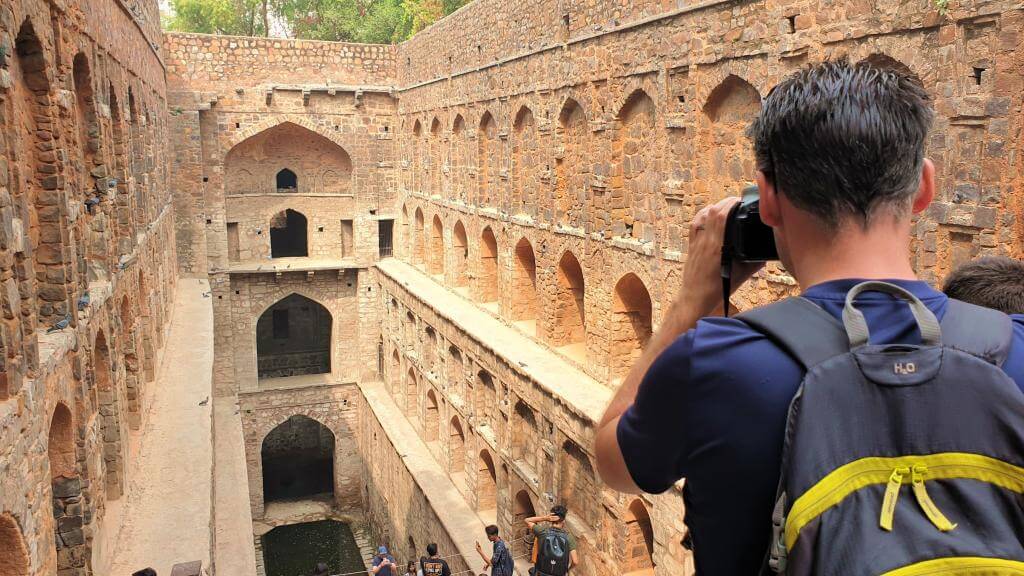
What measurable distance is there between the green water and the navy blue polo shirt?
15467 mm

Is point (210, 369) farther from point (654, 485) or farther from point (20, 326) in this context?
point (654, 485)

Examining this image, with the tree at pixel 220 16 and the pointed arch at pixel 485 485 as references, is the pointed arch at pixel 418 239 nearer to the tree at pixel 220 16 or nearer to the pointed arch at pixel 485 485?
the pointed arch at pixel 485 485

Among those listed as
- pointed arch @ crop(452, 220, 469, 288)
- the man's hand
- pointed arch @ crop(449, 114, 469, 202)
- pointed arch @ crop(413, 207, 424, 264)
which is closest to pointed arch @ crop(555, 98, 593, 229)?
pointed arch @ crop(449, 114, 469, 202)

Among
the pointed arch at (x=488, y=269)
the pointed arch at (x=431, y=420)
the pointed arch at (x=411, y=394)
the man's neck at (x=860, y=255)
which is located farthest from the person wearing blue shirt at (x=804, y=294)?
the pointed arch at (x=411, y=394)

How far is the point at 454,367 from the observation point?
1391cm

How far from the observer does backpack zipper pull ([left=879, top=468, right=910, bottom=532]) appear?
103 cm

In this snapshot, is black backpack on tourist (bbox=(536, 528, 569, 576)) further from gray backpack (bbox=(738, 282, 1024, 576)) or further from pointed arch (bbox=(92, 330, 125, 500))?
gray backpack (bbox=(738, 282, 1024, 576))

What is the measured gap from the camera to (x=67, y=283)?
17.3 ft

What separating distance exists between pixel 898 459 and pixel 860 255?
0.30 metres

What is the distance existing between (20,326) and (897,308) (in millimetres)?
4056

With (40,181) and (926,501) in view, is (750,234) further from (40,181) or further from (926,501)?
(40,181)

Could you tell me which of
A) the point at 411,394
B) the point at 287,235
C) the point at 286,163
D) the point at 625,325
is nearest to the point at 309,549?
the point at 411,394

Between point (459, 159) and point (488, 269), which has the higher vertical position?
point (459, 159)

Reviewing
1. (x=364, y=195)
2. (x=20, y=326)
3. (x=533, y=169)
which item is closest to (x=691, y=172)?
(x=533, y=169)
